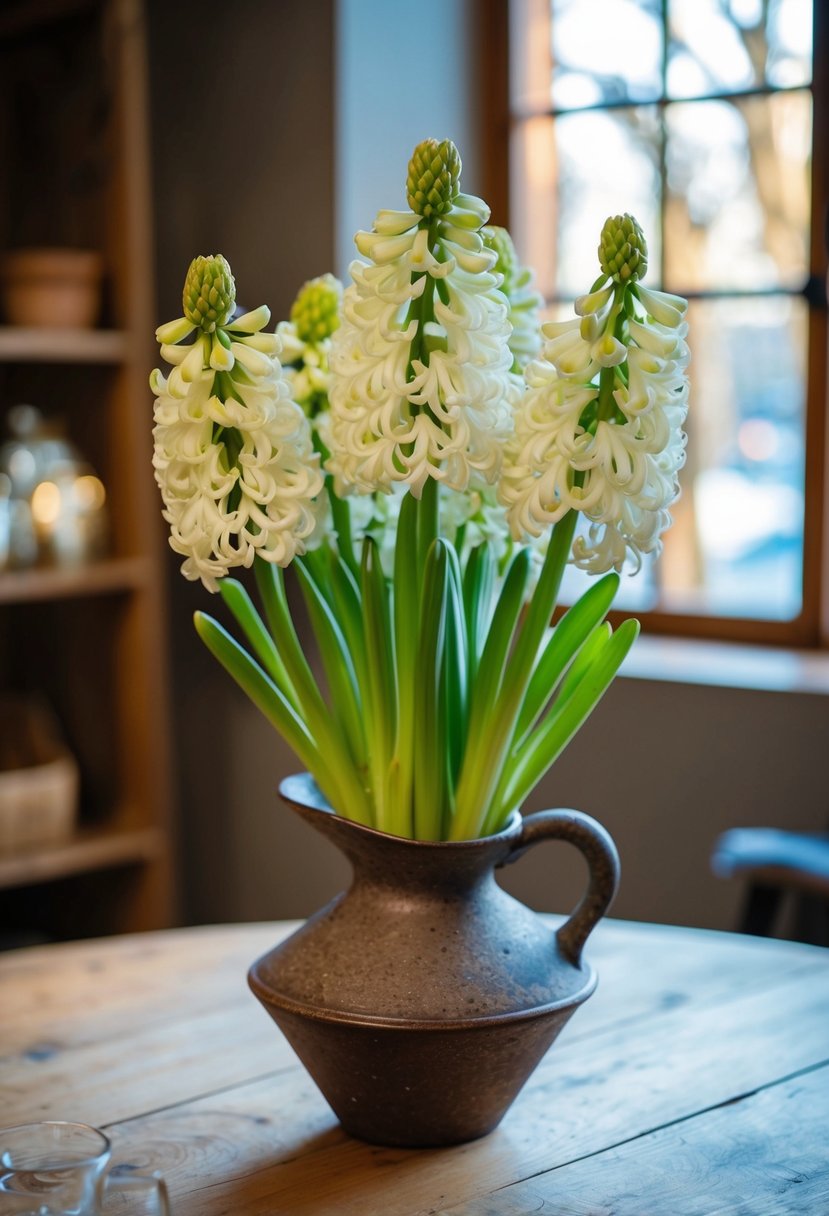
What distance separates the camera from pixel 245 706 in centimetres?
264

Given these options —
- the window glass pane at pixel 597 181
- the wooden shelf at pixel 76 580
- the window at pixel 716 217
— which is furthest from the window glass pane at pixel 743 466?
the wooden shelf at pixel 76 580

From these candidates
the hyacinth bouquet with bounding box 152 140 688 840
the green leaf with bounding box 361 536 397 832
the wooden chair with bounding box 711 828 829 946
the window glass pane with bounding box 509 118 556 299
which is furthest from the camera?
the window glass pane with bounding box 509 118 556 299

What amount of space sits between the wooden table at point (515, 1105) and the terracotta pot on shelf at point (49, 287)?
128 centimetres

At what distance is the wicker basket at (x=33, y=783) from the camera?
2.30 meters

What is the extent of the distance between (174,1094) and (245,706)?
1.59 metres

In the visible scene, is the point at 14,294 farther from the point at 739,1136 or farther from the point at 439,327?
the point at 739,1136

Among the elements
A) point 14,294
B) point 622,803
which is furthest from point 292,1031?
point 14,294

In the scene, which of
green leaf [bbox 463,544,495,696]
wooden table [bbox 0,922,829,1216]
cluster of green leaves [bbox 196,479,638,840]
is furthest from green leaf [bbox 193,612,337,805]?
wooden table [bbox 0,922,829,1216]

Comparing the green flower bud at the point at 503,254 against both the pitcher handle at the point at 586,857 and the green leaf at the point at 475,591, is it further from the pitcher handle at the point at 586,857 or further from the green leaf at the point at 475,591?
the pitcher handle at the point at 586,857

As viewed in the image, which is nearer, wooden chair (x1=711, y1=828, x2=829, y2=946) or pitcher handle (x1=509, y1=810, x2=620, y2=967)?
pitcher handle (x1=509, y1=810, x2=620, y2=967)

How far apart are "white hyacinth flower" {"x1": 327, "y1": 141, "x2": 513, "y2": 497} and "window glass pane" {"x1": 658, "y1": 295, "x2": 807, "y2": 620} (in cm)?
159

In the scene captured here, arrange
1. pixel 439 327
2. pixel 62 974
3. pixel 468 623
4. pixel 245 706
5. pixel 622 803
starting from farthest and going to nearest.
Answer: pixel 245 706 → pixel 622 803 → pixel 62 974 → pixel 468 623 → pixel 439 327

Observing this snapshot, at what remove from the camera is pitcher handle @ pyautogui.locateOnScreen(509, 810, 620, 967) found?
96cm

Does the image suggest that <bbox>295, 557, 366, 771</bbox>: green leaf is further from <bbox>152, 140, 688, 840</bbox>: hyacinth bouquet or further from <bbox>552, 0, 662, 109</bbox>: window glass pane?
<bbox>552, 0, 662, 109</bbox>: window glass pane
